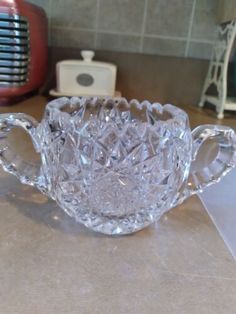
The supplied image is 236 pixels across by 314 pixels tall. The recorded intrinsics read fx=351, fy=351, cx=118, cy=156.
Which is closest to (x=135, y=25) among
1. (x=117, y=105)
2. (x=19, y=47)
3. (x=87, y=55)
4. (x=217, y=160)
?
(x=87, y=55)

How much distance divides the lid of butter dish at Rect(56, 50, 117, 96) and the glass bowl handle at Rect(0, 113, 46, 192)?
1.93 ft

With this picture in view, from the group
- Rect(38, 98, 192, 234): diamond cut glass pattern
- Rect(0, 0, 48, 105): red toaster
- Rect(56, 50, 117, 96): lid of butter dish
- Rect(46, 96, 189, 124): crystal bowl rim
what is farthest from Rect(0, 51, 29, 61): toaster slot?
Rect(38, 98, 192, 234): diamond cut glass pattern

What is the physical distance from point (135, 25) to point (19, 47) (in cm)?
36

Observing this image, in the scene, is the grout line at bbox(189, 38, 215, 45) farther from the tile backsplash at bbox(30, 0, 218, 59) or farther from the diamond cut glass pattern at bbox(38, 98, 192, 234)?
the diamond cut glass pattern at bbox(38, 98, 192, 234)

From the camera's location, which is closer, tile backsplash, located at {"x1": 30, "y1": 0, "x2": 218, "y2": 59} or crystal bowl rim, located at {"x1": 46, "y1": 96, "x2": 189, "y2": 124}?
crystal bowl rim, located at {"x1": 46, "y1": 96, "x2": 189, "y2": 124}

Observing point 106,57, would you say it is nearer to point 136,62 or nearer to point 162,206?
point 136,62

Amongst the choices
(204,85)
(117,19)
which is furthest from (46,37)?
(204,85)

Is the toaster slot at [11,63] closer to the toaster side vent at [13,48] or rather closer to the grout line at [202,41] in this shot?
the toaster side vent at [13,48]

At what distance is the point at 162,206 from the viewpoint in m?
0.28

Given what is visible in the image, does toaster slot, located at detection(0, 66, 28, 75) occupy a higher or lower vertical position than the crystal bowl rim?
lower

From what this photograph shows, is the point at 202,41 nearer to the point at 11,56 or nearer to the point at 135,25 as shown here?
the point at 135,25

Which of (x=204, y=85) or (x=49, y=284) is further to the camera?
(x=204, y=85)

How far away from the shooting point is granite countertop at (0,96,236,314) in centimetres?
21

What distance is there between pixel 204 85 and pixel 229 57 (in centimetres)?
10
